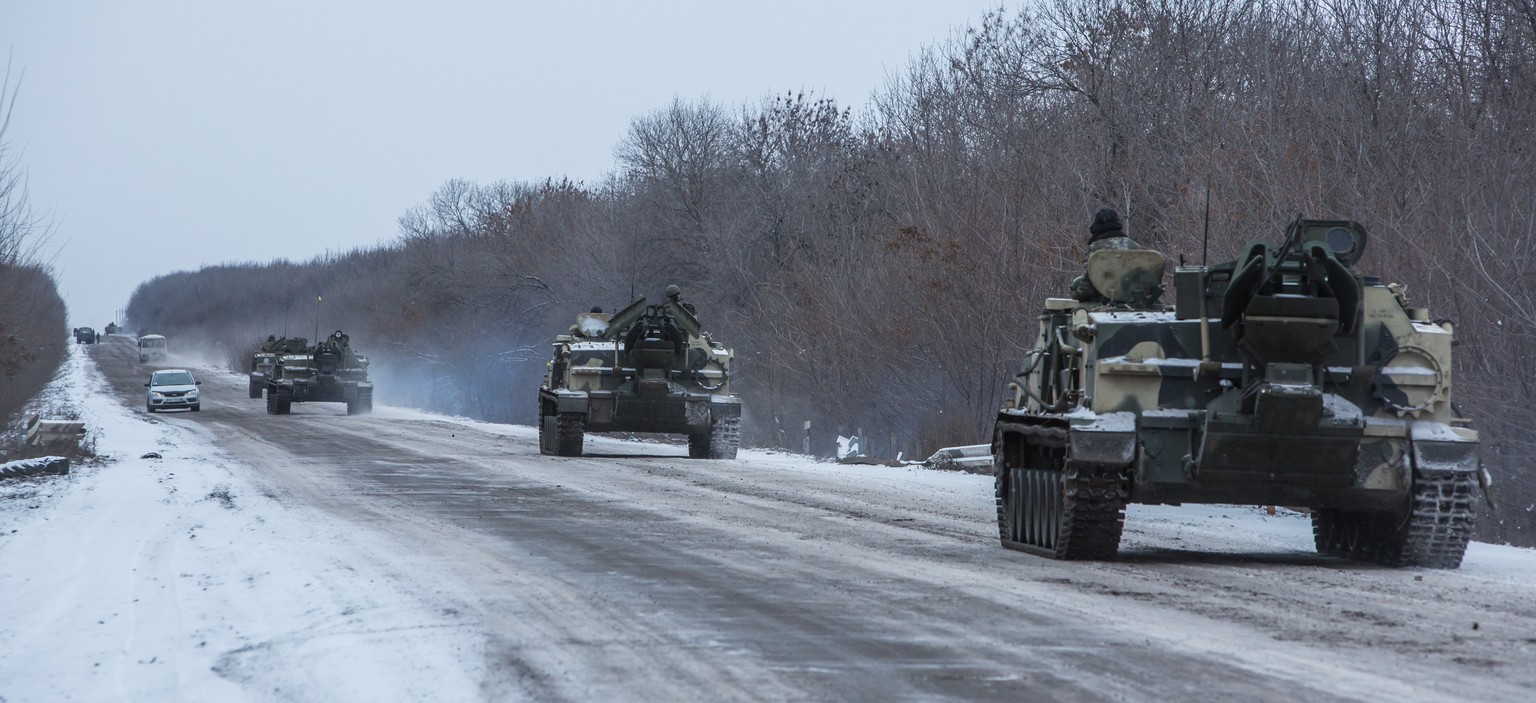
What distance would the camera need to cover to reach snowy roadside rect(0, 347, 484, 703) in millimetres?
6730

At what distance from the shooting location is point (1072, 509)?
11.0 meters

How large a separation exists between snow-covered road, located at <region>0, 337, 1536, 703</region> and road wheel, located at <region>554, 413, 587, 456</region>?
26.6 feet

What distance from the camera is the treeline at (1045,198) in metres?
19.2

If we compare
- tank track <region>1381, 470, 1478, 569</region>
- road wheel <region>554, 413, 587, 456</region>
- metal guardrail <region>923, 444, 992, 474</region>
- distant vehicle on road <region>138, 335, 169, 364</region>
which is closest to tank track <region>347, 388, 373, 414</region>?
road wheel <region>554, 413, 587, 456</region>

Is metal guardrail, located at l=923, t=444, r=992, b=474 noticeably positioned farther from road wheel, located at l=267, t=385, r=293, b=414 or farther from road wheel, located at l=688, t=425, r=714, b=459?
road wheel, located at l=267, t=385, r=293, b=414

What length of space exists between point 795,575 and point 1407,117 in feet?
52.2

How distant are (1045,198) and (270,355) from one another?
34.1 metres

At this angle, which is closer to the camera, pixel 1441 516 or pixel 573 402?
pixel 1441 516

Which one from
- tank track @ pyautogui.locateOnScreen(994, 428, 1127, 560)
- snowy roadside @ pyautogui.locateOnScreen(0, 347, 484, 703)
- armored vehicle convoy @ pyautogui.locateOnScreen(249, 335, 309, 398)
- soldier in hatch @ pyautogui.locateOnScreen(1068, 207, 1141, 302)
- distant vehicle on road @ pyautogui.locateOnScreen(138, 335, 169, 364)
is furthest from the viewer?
distant vehicle on road @ pyautogui.locateOnScreen(138, 335, 169, 364)

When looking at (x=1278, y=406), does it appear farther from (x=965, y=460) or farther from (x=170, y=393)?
(x=170, y=393)

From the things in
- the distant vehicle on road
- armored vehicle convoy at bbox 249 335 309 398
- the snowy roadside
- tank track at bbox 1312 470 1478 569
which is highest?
the distant vehicle on road

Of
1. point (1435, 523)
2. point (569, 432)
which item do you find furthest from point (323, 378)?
point (1435, 523)

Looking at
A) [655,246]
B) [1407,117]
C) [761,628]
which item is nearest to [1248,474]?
[761,628]

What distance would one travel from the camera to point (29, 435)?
3016 cm
